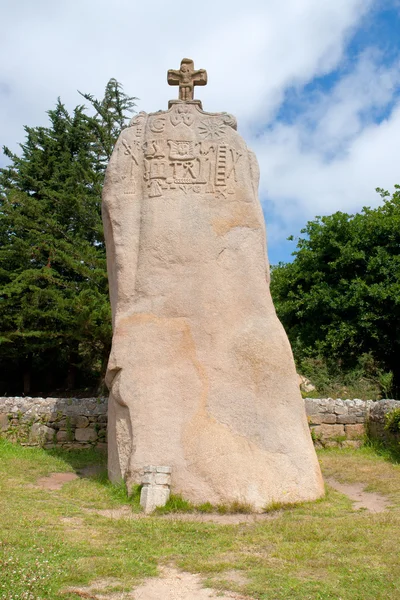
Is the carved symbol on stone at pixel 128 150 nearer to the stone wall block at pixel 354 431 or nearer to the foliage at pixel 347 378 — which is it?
the stone wall block at pixel 354 431

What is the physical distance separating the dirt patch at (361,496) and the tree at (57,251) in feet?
31.2

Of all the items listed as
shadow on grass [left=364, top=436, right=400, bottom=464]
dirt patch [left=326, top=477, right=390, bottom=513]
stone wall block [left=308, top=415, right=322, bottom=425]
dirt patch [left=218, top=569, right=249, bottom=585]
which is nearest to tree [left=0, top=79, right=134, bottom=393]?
stone wall block [left=308, top=415, right=322, bottom=425]

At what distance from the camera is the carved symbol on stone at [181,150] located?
7246mm

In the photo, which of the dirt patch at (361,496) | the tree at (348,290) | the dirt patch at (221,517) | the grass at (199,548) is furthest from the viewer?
the tree at (348,290)

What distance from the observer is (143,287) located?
6977mm

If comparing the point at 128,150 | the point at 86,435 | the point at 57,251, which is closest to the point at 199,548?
the point at 128,150

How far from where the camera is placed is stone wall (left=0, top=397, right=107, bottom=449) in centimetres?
991

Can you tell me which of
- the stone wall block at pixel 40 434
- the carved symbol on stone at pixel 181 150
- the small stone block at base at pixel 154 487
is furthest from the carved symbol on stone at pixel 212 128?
the stone wall block at pixel 40 434

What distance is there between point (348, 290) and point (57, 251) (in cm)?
874

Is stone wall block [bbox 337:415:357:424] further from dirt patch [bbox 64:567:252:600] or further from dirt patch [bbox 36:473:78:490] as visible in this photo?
dirt patch [bbox 64:567:252:600]

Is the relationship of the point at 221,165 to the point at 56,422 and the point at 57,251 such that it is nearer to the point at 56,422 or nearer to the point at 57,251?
the point at 56,422

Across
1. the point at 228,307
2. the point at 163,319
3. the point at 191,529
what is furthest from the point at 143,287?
the point at 191,529

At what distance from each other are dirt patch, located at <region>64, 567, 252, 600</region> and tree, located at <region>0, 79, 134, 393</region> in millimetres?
12074

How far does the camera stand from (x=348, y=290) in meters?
16.2
